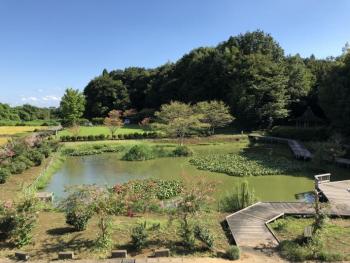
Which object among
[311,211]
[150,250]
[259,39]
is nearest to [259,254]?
[150,250]

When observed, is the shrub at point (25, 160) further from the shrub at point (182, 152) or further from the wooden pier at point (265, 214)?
the wooden pier at point (265, 214)

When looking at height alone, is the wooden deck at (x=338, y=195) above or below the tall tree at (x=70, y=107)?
below

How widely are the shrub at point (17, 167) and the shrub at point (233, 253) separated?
16.7m

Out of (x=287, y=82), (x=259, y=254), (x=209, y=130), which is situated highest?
(x=287, y=82)

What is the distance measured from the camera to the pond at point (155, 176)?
1905 cm

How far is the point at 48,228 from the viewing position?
12719 millimetres

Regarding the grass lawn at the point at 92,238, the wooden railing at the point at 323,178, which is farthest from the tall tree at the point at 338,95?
the grass lawn at the point at 92,238

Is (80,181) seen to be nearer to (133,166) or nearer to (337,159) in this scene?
(133,166)

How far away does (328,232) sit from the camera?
12.2 meters

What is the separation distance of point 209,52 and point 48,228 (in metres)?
45.4

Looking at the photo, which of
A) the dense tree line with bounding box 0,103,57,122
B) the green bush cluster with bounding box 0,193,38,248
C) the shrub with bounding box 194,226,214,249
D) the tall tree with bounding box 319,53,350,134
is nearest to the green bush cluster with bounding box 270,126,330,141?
the tall tree with bounding box 319,53,350,134

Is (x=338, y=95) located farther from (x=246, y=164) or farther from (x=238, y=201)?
(x=238, y=201)

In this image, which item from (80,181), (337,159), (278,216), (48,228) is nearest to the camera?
(48,228)

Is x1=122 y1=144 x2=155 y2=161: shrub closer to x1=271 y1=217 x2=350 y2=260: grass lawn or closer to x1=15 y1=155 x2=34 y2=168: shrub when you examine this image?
x1=15 y1=155 x2=34 y2=168: shrub
